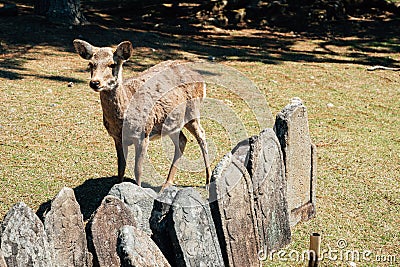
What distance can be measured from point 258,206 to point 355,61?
10.1 m

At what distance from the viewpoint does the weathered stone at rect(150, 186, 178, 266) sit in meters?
4.94

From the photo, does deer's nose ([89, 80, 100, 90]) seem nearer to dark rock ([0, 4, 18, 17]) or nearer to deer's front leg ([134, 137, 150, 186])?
deer's front leg ([134, 137, 150, 186])

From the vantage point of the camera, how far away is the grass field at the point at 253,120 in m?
7.18

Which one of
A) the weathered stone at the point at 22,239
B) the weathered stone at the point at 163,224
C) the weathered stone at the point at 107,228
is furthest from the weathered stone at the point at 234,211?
the weathered stone at the point at 22,239

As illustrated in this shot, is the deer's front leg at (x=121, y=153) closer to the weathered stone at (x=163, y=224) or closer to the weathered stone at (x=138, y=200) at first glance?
the weathered stone at (x=138, y=200)

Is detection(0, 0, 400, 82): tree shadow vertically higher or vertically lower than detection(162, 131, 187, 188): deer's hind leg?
higher

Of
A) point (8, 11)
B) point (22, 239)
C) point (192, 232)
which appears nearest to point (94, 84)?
point (192, 232)

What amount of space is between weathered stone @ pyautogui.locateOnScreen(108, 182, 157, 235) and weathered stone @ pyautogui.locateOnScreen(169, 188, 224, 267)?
0.60 metres

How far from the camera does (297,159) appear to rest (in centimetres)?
673

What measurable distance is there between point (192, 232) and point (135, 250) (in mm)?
821

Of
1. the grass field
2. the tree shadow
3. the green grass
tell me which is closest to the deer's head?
the grass field

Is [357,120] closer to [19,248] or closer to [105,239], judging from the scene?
[105,239]

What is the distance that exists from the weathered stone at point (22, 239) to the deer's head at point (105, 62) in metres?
2.34
